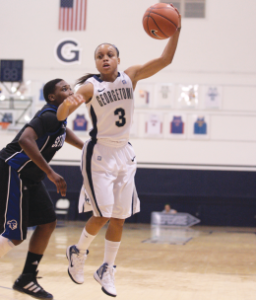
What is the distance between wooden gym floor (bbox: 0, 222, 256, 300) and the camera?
3600 mm

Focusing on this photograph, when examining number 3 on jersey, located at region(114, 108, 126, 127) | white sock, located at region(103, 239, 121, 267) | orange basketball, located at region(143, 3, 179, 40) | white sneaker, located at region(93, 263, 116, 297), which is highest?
orange basketball, located at region(143, 3, 179, 40)

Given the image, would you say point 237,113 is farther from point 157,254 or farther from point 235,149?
point 157,254

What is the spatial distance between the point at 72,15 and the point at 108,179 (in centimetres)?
953

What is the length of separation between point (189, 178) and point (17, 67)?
5.74 m

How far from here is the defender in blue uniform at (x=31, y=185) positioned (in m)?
2.92

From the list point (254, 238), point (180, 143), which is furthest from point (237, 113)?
point (254, 238)

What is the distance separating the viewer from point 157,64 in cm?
305

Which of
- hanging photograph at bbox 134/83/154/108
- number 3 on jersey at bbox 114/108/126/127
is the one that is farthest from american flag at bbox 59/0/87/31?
number 3 on jersey at bbox 114/108/126/127

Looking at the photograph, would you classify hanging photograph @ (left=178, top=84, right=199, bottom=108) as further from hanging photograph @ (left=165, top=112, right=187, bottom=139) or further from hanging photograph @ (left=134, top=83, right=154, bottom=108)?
hanging photograph @ (left=134, top=83, right=154, bottom=108)

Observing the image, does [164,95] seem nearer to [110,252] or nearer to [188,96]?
[188,96]

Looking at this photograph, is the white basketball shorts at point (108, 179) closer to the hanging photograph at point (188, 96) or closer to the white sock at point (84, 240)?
the white sock at point (84, 240)

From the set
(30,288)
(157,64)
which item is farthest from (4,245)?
(157,64)

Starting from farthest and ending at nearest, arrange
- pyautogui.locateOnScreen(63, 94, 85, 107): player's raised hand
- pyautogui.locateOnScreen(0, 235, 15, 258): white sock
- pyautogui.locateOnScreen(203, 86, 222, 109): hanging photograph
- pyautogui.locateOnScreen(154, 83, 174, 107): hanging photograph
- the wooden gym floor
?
pyautogui.locateOnScreen(154, 83, 174, 107): hanging photograph < pyautogui.locateOnScreen(203, 86, 222, 109): hanging photograph < the wooden gym floor < pyautogui.locateOnScreen(0, 235, 15, 258): white sock < pyautogui.locateOnScreen(63, 94, 85, 107): player's raised hand

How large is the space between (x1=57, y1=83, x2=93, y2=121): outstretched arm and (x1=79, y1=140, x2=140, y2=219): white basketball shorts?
1.11 ft
